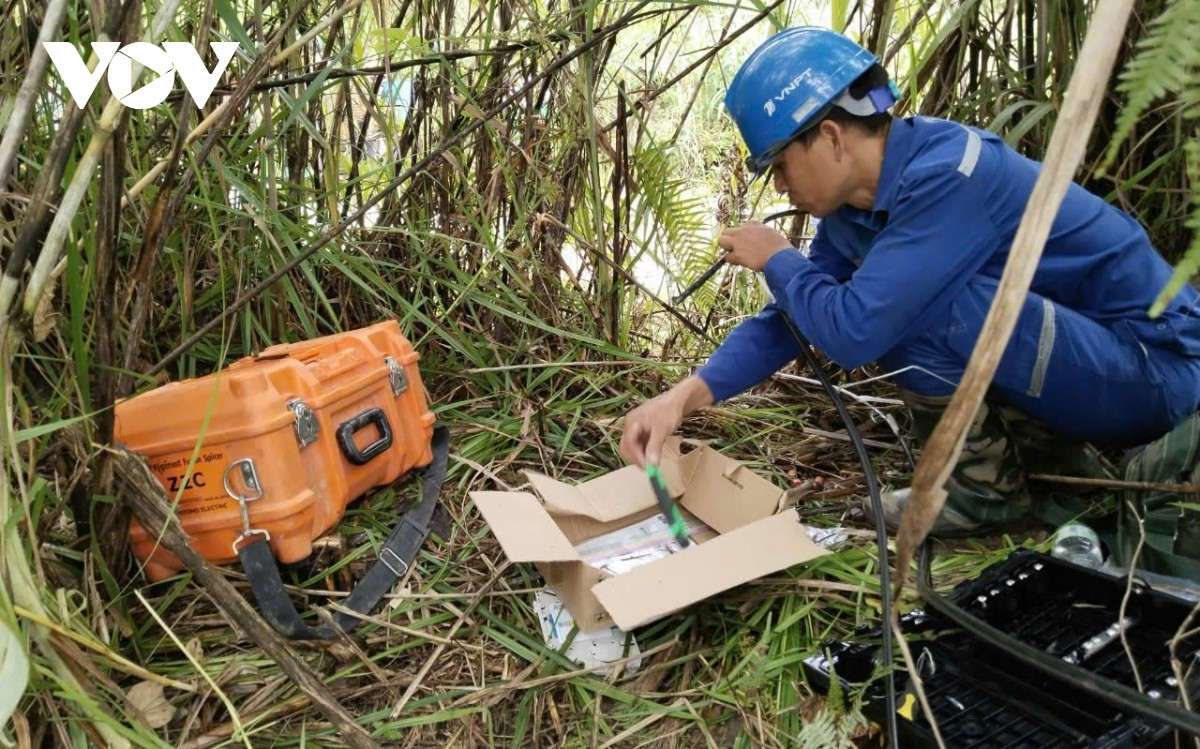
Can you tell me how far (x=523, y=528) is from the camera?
1.56m

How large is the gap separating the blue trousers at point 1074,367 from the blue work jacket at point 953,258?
33mm

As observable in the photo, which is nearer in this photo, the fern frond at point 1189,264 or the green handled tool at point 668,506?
the fern frond at point 1189,264

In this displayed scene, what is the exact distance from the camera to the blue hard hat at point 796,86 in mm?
1549

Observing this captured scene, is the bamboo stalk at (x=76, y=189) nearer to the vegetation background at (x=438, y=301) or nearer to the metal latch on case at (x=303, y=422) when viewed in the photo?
the vegetation background at (x=438, y=301)

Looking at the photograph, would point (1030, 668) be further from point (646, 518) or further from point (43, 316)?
point (43, 316)

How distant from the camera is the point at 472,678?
4.91ft

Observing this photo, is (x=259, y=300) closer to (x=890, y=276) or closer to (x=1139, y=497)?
(x=890, y=276)

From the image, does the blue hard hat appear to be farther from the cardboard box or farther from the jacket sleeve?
the cardboard box

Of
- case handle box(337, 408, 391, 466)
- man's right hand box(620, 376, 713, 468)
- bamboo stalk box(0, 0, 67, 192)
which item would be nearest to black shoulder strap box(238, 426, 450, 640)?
case handle box(337, 408, 391, 466)

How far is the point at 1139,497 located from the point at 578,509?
1.05m

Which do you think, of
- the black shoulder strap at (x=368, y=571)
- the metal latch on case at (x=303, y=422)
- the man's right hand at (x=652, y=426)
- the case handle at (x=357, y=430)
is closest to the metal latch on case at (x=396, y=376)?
the case handle at (x=357, y=430)

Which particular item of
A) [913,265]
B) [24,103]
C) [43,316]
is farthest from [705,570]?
[24,103]

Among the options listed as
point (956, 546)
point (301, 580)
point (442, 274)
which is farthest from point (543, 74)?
point (956, 546)

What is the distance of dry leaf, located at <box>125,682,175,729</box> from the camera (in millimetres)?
1286
